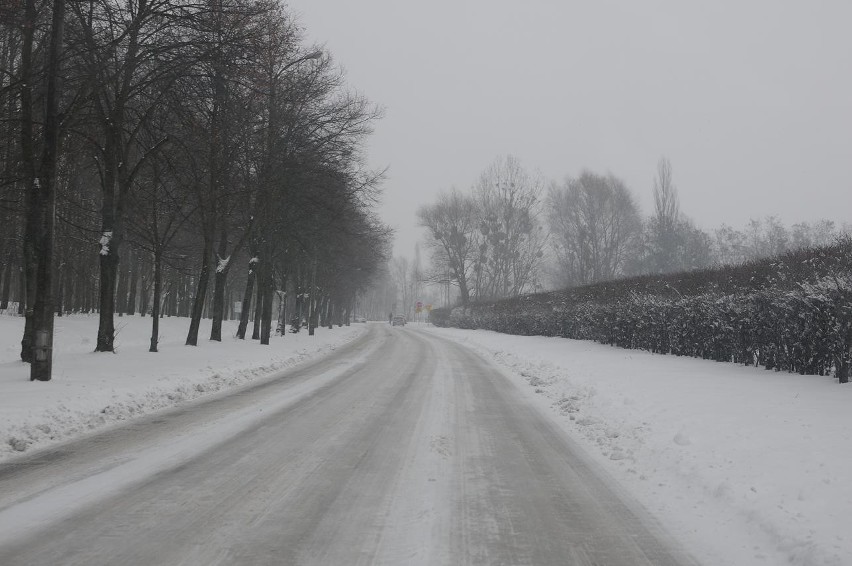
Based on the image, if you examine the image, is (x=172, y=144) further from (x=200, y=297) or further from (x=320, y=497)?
(x=320, y=497)

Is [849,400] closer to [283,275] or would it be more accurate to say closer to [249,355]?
[249,355]

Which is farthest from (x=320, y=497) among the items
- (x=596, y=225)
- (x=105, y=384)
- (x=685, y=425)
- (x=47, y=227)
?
(x=596, y=225)

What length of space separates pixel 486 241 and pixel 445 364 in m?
38.5

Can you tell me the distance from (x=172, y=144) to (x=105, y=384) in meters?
8.85

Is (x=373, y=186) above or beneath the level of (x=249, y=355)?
above

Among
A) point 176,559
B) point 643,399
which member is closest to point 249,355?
point 643,399

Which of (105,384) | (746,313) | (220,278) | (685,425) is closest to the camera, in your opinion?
(685,425)

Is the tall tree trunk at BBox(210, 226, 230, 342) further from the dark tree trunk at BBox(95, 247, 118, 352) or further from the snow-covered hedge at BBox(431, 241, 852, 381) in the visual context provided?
the snow-covered hedge at BBox(431, 241, 852, 381)

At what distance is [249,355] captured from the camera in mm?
17797

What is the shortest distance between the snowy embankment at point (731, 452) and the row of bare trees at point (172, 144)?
9.62 m

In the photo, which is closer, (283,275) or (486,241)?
(283,275)

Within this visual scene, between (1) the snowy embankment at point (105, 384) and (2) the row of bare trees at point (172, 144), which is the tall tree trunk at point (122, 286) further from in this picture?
(1) the snowy embankment at point (105, 384)

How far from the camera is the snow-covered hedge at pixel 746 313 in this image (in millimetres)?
9559

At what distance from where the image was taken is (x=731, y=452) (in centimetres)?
594
